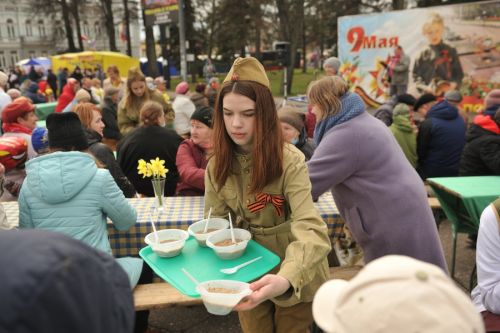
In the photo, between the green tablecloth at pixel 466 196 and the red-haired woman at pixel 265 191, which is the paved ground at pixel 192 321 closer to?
the green tablecloth at pixel 466 196

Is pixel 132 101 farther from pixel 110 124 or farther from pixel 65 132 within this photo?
pixel 65 132

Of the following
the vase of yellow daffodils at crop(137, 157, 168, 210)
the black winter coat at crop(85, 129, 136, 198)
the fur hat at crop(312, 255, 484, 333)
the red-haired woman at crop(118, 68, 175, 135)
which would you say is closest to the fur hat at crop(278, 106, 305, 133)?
the vase of yellow daffodils at crop(137, 157, 168, 210)

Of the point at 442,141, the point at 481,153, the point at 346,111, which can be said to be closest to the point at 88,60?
the point at 442,141

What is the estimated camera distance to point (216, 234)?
1.87 m

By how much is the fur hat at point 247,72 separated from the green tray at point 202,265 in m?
0.76

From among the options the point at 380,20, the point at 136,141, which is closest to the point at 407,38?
the point at 380,20

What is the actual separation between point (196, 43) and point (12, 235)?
3821 centimetres

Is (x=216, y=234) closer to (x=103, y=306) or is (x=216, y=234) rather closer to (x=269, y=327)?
(x=269, y=327)

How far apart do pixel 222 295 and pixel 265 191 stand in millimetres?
599

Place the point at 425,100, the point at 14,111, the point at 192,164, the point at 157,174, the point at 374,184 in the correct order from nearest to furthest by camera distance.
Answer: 1. the point at 374,184
2. the point at 157,174
3. the point at 192,164
4. the point at 14,111
5. the point at 425,100

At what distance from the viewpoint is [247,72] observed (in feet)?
5.87

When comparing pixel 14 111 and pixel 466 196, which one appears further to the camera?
pixel 14 111

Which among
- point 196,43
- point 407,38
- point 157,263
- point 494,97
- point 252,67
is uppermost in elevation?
point 196,43

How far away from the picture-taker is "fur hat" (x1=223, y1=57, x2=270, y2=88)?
A: 179 cm
